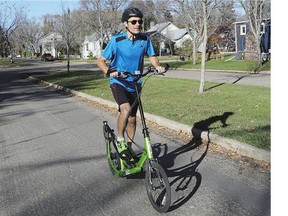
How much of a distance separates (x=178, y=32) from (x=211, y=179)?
72.6 meters

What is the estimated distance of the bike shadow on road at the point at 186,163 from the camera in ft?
14.0

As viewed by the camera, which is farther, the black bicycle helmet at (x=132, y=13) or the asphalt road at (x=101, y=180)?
the black bicycle helmet at (x=132, y=13)

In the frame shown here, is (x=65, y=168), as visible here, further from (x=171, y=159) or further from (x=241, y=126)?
(x=241, y=126)

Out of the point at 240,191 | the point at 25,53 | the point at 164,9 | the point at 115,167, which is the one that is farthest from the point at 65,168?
the point at 25,53

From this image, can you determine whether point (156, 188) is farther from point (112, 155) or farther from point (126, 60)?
point (126, 60)

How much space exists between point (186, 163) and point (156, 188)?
1.69 meters

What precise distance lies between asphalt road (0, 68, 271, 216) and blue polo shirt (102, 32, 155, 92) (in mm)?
1316

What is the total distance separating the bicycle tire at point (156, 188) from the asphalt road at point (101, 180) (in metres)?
0.11

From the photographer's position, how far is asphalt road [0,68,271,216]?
3.93 m

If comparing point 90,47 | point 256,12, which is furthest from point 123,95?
point 90,47

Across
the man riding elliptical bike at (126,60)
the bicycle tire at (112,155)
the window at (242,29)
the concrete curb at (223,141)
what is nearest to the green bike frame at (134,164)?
the bicycle tire at (112,155)

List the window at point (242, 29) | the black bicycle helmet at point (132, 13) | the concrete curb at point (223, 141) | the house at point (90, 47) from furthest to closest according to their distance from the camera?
the house at point (90, 47)
the window at point (242, 29)
the concrete curb at point (223, 141)
the black bicycle helmet at point (132, 13)

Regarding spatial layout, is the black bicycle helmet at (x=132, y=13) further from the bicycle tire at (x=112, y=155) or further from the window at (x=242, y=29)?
the window at (x=242, y=29)

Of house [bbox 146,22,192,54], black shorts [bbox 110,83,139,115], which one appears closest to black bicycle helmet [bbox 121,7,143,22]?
black shorts [bbox 110,83,139,115]
